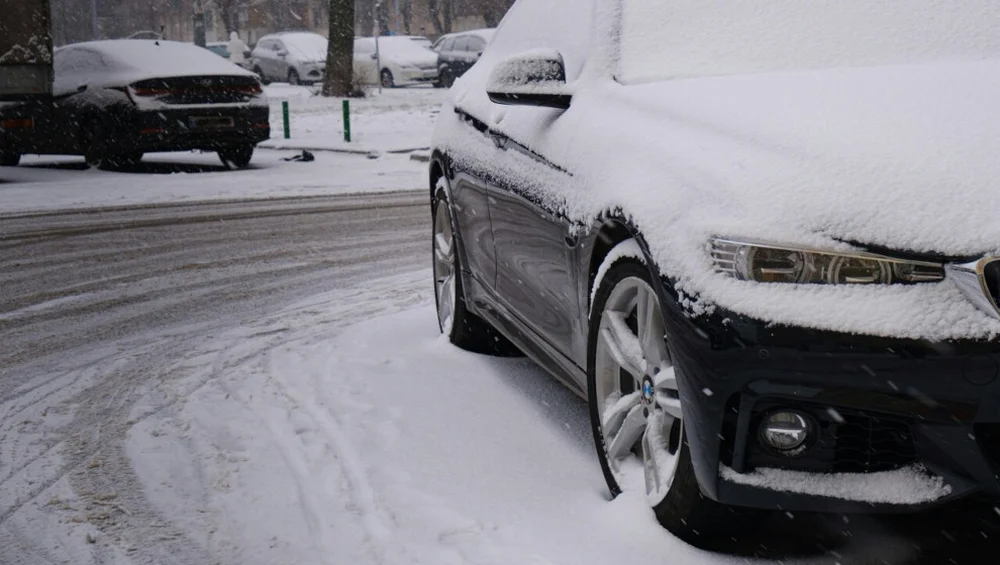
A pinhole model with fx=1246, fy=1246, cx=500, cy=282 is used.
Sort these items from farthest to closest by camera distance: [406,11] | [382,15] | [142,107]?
[406,11] < [382,15] < [142,107]

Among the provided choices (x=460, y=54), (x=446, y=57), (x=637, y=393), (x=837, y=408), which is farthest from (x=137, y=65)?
(x=446, y=57)

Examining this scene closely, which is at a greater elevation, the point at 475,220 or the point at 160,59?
the point at 160,59

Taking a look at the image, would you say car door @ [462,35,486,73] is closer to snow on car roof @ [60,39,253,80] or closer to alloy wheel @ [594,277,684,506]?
snow on car roof @ [60,39,253,80]

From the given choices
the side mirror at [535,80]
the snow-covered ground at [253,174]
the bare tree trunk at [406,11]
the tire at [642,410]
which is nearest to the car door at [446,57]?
the snow-covered ground at [253,174]

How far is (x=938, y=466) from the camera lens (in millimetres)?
2721

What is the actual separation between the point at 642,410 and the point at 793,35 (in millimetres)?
1388

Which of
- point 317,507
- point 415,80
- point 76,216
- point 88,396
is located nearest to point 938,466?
point 317,507

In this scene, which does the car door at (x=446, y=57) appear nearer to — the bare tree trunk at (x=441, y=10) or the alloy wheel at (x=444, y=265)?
the alloy wheel at (x=444, y=265)

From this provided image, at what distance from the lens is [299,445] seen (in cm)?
433

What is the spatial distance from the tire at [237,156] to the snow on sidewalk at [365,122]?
2.34 meters

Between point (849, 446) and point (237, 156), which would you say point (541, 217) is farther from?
point (237, 156)

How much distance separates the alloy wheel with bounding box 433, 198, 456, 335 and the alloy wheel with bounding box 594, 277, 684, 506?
6.91ft

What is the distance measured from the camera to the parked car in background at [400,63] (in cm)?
3591

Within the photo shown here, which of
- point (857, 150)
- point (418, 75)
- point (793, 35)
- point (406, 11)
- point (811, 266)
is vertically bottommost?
point (418, 75)
